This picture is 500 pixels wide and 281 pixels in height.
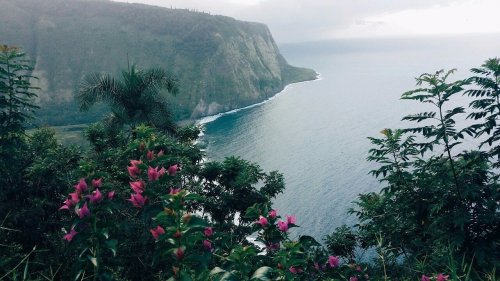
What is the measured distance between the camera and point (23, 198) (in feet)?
34.3

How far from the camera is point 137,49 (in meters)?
152

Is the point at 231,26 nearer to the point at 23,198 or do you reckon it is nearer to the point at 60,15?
the point at 60,15

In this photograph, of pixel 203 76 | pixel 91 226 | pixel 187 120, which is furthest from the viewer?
pixel 203 76

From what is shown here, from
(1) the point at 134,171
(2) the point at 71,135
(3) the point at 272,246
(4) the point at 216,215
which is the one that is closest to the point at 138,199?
(1) the point at 134,171

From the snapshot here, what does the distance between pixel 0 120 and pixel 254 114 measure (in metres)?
115

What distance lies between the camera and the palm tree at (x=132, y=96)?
2084 cm

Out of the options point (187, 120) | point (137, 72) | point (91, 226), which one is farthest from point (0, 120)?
point (187, 120)

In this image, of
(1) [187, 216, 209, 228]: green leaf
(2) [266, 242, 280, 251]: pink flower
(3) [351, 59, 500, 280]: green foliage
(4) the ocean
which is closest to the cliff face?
(4) the ocean

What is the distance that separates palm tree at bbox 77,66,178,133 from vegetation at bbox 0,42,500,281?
7.93 ft

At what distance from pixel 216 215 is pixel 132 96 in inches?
342

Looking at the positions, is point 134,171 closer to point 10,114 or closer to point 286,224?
point 286,224

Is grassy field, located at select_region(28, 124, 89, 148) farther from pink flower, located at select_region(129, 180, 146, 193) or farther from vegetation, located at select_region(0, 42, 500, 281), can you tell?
pink flower, located at select_region(129, 180, 146, 193)

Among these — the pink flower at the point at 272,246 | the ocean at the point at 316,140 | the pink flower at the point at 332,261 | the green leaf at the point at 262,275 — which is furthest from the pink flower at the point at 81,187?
the ocean at the point at 316,140

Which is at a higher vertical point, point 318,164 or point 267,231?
point 267,231
